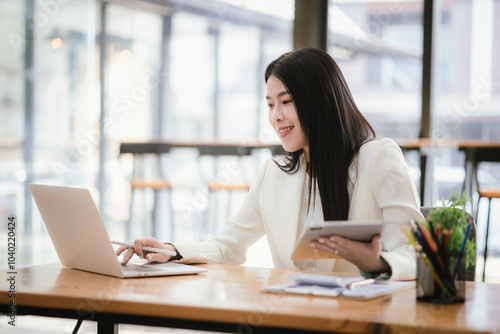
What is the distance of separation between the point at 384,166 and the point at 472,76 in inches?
142

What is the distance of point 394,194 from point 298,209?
0.31 metres

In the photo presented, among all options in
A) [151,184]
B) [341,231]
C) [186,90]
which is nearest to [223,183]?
[151,184]

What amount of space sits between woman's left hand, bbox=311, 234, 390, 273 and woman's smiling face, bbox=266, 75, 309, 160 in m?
0.54

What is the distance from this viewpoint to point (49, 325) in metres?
3.63

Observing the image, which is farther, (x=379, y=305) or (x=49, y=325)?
(x=49, y=325)

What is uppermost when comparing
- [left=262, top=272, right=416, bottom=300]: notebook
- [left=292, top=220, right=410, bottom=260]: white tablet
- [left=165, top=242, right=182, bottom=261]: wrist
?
[left=292, top=220, right=410, bottom=260]: white tablet

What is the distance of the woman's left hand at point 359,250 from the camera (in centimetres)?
145

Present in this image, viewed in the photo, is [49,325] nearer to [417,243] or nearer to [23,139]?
[23,139]

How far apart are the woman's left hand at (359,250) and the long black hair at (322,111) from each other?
385 mm

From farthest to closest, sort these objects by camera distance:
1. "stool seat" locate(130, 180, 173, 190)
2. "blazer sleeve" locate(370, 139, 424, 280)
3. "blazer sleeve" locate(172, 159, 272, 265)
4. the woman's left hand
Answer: "stool seat" locate(130, 180, 173, 190)
"blazer sleeve" locate(172, 159, 272, 265)
"blazer sleeve" locate(370, 139, 424, 280)
the woman's left hand

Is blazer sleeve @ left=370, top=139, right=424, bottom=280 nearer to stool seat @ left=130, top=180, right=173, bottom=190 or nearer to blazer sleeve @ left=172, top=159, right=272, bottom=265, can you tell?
blazer sleeve @ left=172, top=159, right=272, bottom=265

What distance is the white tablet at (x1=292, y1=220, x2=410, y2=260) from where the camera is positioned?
4.42 ft

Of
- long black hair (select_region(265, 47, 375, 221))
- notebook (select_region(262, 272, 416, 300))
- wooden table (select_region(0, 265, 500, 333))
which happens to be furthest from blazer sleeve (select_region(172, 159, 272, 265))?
notebook (select_region(262, 272, 416, 300))

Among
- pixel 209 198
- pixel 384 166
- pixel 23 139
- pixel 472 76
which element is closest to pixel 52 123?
pixel 23 139
